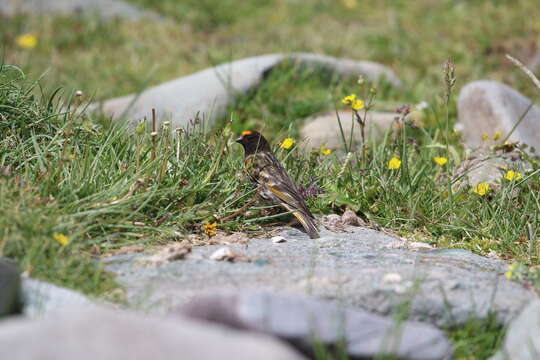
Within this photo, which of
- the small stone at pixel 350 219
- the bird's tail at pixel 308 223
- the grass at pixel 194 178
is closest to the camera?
the grass at pixel 194 178

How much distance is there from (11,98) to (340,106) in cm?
366

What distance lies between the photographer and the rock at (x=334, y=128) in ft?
21.9

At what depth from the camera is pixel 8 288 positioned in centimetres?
278

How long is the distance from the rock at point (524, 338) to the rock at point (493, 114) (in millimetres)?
3392

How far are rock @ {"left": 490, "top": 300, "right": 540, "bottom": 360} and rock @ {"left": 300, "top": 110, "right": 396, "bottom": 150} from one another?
137 inches

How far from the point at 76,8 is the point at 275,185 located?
317 inches

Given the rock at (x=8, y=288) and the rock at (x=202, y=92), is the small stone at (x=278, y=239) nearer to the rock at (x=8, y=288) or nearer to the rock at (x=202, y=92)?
the rock at (x=8, y=288)

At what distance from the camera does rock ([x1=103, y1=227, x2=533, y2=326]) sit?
322cm

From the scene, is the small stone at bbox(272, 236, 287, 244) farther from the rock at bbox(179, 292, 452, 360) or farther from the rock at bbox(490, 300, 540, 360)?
the rock at bbox(490, 300, 540, 360)

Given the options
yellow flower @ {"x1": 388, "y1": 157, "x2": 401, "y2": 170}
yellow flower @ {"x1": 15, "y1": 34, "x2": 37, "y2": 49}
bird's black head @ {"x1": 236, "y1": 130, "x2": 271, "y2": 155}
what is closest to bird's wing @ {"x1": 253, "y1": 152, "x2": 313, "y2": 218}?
bird's black head @ {"x1": 236, "y1": 130, "x2": 271, "y2": 155}

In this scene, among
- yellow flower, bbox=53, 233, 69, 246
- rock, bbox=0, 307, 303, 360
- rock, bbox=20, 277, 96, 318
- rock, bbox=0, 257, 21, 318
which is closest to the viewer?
rock, bbox=0, 307, 303, 360

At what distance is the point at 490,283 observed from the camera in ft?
11.6

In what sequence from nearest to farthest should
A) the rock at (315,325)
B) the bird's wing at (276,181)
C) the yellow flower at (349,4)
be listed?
the rock at (315,325) → the bird's wing at (276,181) → the yellow flower at (349,4)

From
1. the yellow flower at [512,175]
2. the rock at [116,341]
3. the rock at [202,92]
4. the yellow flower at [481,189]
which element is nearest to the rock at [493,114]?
the yellow flower at [512,175]
